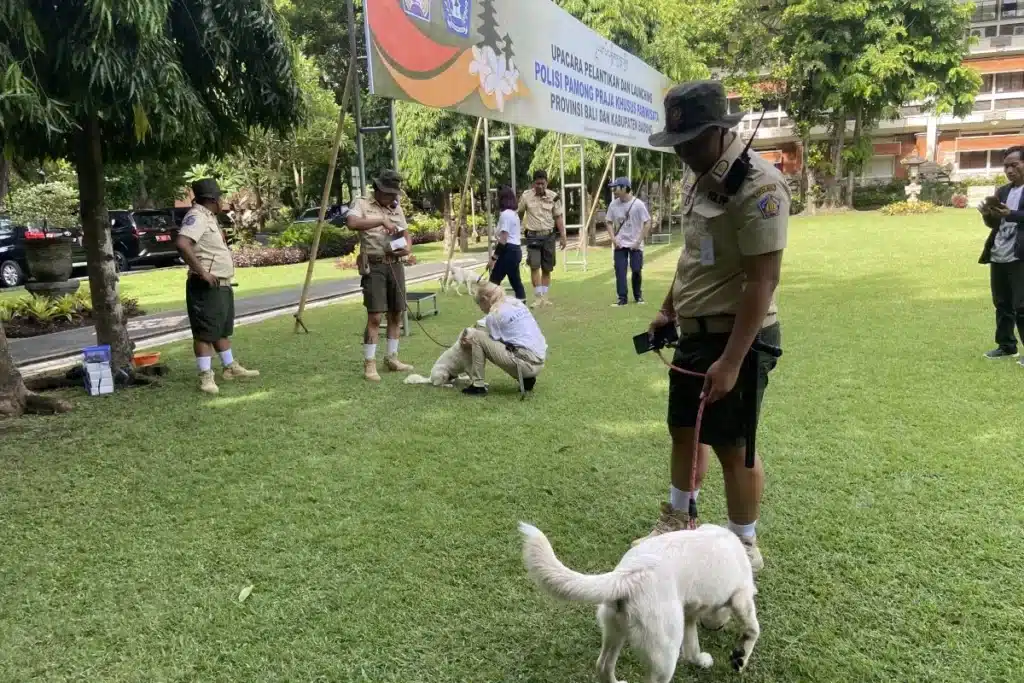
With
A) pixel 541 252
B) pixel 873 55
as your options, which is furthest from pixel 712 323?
pixel 873 55

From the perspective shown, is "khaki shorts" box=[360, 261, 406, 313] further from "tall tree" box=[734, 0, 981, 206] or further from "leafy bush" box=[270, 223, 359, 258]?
"tall tree" box=[734, 0, 981, 206]

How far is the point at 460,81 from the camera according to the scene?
24.7ft

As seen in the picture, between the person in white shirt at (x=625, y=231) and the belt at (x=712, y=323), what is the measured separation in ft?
22.6

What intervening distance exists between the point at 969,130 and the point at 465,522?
4310 cm

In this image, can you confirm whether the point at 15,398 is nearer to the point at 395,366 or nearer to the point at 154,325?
the point at 395,366

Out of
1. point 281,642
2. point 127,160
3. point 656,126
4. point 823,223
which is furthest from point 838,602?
point 823,223

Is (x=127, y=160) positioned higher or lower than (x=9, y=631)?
higher

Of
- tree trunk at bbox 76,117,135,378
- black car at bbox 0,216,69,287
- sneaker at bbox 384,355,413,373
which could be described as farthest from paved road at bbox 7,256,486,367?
black car at bbox 0,216,69,287

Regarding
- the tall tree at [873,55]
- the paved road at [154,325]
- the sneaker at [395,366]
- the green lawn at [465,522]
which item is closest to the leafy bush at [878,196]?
the tall tree at [873,55]

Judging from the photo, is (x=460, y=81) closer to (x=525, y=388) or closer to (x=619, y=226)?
(x=619, y=226)

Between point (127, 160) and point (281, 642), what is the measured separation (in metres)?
5.89

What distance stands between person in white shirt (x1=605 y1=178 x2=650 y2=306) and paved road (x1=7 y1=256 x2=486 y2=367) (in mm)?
4763

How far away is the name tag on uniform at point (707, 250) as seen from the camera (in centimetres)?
245

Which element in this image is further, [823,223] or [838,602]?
[823,223]
